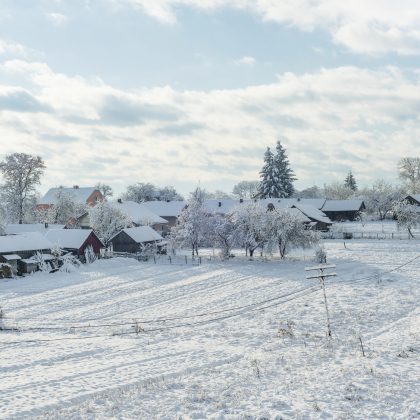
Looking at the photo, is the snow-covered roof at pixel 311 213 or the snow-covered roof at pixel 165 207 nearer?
the snow-covered roof at pixel 311 213

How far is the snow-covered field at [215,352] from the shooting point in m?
8.57

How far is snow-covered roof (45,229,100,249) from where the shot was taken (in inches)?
1640

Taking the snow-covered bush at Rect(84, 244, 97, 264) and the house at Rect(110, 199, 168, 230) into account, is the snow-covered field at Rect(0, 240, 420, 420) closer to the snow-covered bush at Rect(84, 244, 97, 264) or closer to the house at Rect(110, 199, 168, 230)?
the snow-covered bush at Rect(84, 244, 97, 264)

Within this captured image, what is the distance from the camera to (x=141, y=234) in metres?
47.4

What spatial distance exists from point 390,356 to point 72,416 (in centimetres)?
977

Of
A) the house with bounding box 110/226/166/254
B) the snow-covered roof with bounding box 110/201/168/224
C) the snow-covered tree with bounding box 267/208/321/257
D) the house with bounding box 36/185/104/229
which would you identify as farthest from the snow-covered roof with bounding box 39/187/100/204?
the snow-covered tree with bounding box 267/208/321/257

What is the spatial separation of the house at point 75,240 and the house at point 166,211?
22327mm

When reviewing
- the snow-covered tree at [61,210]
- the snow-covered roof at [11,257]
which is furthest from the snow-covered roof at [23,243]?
the snow-covered tree at [61,210]

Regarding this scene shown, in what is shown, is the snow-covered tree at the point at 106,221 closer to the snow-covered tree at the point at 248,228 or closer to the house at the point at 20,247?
the house at the point at 20,247

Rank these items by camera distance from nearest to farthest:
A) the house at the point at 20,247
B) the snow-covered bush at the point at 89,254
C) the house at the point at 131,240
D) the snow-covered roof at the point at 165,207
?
the house at the point at 20,247 → the snow-covered bush at the point at 89,254 → the house at the point at 131,240 → the snow-covered roof at the point at 165,207

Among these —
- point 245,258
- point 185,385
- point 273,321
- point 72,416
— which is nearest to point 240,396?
point 185,385

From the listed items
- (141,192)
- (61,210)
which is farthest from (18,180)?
(141,192)

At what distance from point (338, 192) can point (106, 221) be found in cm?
7496

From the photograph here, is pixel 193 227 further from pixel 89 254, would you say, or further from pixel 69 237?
pixel 69 237
